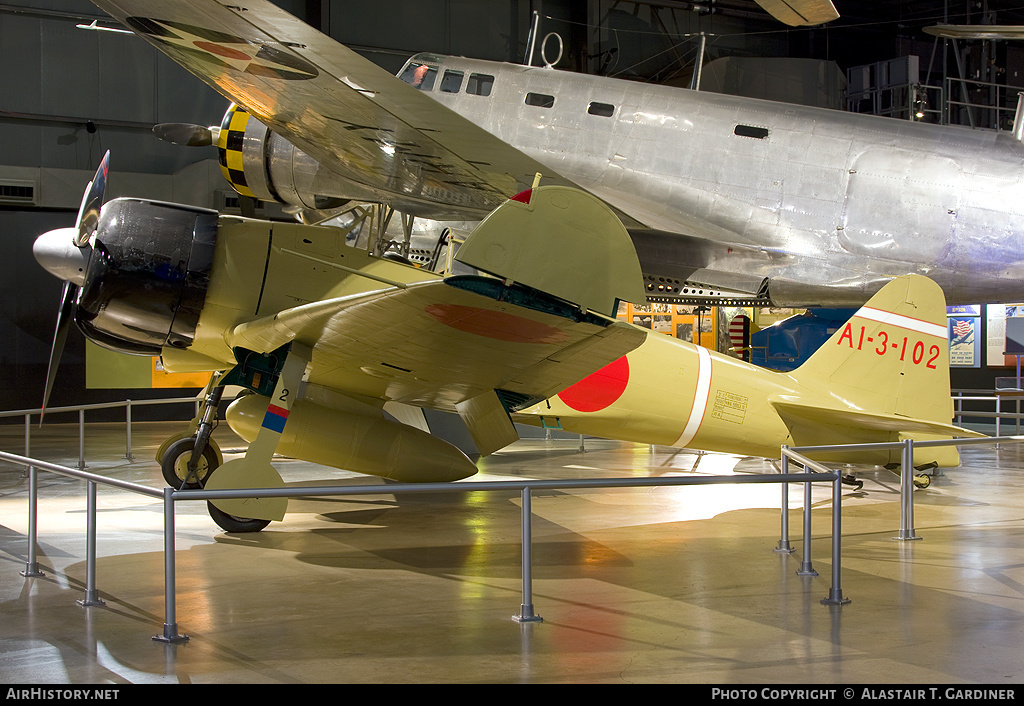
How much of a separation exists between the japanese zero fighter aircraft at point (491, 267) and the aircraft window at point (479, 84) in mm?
611

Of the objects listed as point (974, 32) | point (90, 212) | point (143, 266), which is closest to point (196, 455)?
point (143, 266)

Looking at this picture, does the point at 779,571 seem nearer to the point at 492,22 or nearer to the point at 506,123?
the point at 506,123

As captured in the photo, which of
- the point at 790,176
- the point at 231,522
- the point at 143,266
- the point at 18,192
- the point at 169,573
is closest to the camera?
the point at 169,573

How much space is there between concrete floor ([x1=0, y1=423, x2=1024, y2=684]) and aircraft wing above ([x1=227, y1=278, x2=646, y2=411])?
1.20 meters

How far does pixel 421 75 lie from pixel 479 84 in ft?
2.82

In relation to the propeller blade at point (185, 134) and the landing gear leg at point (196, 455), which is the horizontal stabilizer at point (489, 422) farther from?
the propeller blade at point (185, 134)

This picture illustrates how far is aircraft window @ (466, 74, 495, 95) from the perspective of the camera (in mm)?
11430

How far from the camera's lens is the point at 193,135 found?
10125 mm

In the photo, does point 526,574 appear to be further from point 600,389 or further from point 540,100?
point 540,100

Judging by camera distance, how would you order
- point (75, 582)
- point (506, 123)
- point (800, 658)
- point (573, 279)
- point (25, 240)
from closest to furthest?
point (800, 658)
point (573, 279)
point (75, 582)
point (506, 123)
point (25, 240)

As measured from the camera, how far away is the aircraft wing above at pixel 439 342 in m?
4.57

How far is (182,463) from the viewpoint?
24.7 feet

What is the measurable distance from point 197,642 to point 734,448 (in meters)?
5.15
